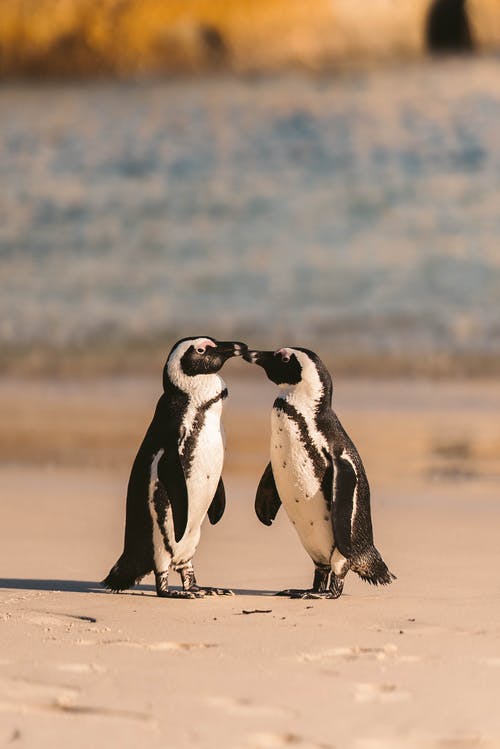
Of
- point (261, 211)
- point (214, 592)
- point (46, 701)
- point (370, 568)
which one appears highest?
point (261, 211)

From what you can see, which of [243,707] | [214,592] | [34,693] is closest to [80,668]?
[34,693]

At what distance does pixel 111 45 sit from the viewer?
2658 centimetres

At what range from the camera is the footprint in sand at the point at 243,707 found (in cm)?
322

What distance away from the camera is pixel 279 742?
120 inches

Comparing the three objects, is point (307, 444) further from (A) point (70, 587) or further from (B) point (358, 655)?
(B) point (358, 655)

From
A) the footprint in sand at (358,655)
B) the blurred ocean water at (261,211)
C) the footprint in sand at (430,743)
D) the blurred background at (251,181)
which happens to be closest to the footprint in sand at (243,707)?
the footprint in sand at (430,743)

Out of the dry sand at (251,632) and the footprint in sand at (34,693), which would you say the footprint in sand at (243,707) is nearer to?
the dry sand at (251,632)

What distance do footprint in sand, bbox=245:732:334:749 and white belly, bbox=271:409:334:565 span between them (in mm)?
1597

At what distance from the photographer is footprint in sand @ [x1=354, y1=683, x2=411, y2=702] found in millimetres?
3301

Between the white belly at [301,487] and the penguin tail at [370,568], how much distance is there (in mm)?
90

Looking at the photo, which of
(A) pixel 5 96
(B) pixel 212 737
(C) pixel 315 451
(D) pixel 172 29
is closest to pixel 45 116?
(A) pixel 5 96

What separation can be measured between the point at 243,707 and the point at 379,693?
A: 12.0 inches

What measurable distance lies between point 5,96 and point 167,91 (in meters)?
2.83

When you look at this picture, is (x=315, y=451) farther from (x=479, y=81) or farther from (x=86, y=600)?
(x=479, y=81)
